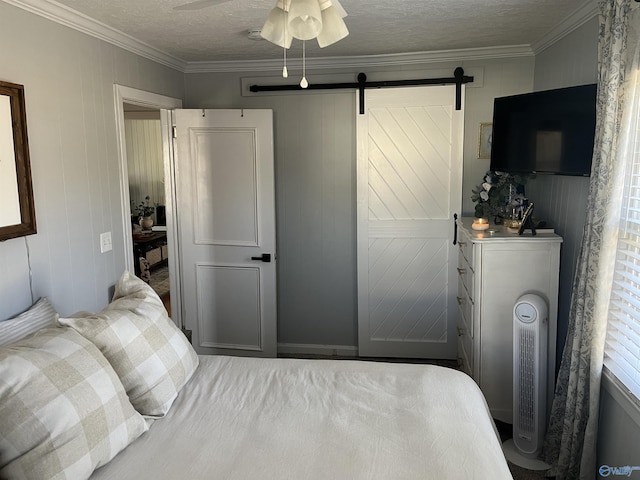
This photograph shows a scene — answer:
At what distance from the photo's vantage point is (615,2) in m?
1.94

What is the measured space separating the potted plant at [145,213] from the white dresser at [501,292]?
4627mm

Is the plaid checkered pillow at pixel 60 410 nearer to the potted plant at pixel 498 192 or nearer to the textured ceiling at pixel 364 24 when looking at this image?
the textured ceiling at pixel 364 24

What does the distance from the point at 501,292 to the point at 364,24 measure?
170cm

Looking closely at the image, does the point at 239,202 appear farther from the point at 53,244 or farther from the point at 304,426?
the point at 304,426

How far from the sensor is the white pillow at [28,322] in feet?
6.47

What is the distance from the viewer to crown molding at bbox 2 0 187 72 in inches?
89.3

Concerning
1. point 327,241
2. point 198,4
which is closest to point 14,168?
point 198,4

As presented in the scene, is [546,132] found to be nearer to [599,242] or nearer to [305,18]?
[599,242]

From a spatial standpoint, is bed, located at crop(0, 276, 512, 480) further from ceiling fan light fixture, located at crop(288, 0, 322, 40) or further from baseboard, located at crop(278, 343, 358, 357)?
baseboard, located at crop(278, 343, 358, 357)

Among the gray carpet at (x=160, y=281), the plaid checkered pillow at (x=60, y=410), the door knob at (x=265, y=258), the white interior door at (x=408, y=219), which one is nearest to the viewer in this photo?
the plaid checkered pillow at (x=60, y=410)

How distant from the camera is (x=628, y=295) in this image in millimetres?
2090

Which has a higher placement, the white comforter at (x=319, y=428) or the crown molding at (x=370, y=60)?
the crown molding at (x=370, y=60)

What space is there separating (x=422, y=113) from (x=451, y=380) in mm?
2142

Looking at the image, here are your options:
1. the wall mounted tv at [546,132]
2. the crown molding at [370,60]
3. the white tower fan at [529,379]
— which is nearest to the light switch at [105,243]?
the crown molding at [370,60]
